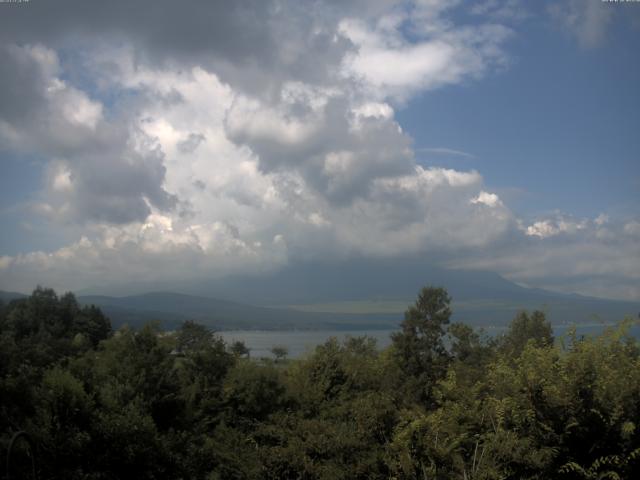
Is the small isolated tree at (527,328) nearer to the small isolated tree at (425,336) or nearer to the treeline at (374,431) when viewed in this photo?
the small isolated tree at (425,336)

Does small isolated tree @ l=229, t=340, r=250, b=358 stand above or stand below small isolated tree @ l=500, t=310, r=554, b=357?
below

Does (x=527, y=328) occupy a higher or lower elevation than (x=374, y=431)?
higher

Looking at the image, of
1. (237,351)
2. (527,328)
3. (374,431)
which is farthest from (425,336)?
(374,431)

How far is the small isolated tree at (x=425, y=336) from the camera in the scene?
40.8 meters

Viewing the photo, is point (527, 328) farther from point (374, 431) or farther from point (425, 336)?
point (374, 431)

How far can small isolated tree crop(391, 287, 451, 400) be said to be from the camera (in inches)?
1604

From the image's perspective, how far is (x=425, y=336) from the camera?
137 feet

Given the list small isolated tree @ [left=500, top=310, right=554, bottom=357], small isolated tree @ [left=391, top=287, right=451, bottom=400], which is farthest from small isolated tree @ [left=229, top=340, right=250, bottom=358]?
small isolated tree @ [left=500, top=310, right=554, bottom=357]

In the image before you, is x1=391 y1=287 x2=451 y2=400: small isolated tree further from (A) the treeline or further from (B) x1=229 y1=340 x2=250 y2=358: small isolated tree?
(A) the treeline

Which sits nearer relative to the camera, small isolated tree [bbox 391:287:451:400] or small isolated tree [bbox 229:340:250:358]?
small isolated tree [bbox 229:340:250:358]

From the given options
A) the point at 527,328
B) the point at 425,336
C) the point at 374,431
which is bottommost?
the point at 374,431

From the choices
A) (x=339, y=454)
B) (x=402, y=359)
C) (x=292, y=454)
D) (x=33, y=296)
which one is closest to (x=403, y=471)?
(x=339, y=454)

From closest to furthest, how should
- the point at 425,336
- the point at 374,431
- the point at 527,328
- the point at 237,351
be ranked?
the point at 374,431, the point at 237,351, the point at 425,336, the point at 527,328

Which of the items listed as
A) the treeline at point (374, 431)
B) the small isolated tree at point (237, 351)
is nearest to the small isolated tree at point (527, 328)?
the small isolated tree at point (237, 351)
